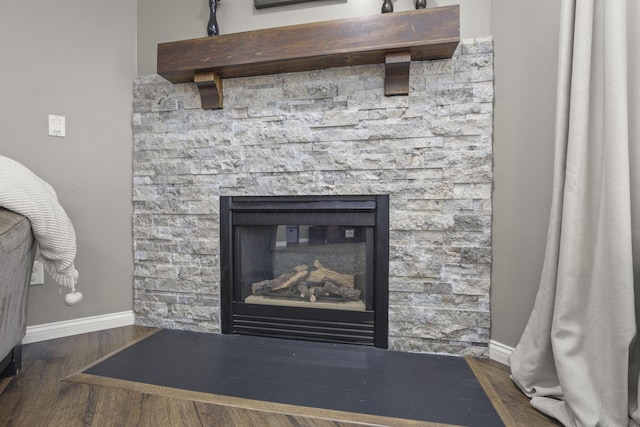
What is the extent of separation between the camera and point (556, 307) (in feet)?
3.67

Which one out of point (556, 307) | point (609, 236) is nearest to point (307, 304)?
point (556, 307)

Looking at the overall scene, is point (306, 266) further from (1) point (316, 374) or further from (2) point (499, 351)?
(2) point (499, 351)

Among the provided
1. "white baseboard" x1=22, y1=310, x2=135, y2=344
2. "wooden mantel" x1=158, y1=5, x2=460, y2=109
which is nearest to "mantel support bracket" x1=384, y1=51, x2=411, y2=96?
"wooden mantel" x1=158, y1=5, x2=460, y2=109

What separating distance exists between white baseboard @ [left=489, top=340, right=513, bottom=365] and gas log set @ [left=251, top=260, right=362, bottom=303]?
2.15ft

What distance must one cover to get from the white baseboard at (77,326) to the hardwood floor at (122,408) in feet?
1.06

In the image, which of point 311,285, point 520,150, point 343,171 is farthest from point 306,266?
point 520,150

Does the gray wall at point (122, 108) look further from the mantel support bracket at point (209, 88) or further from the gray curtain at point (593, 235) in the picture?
the mantel support bracket at point (209, 88)

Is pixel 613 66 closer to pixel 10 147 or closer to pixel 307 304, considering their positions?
pixel 307 304

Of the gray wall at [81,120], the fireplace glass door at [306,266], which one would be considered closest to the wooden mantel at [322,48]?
the gray wall at [81,120]

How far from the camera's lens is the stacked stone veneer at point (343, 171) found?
5.13 ft

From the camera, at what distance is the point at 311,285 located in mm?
1856

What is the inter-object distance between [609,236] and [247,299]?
1594mm

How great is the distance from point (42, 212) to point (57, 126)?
3.07ft

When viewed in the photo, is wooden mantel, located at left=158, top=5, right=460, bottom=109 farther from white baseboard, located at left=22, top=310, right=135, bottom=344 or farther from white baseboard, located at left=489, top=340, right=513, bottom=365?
white baseboard, located at left=22, top=310, right=135, bottom=344
